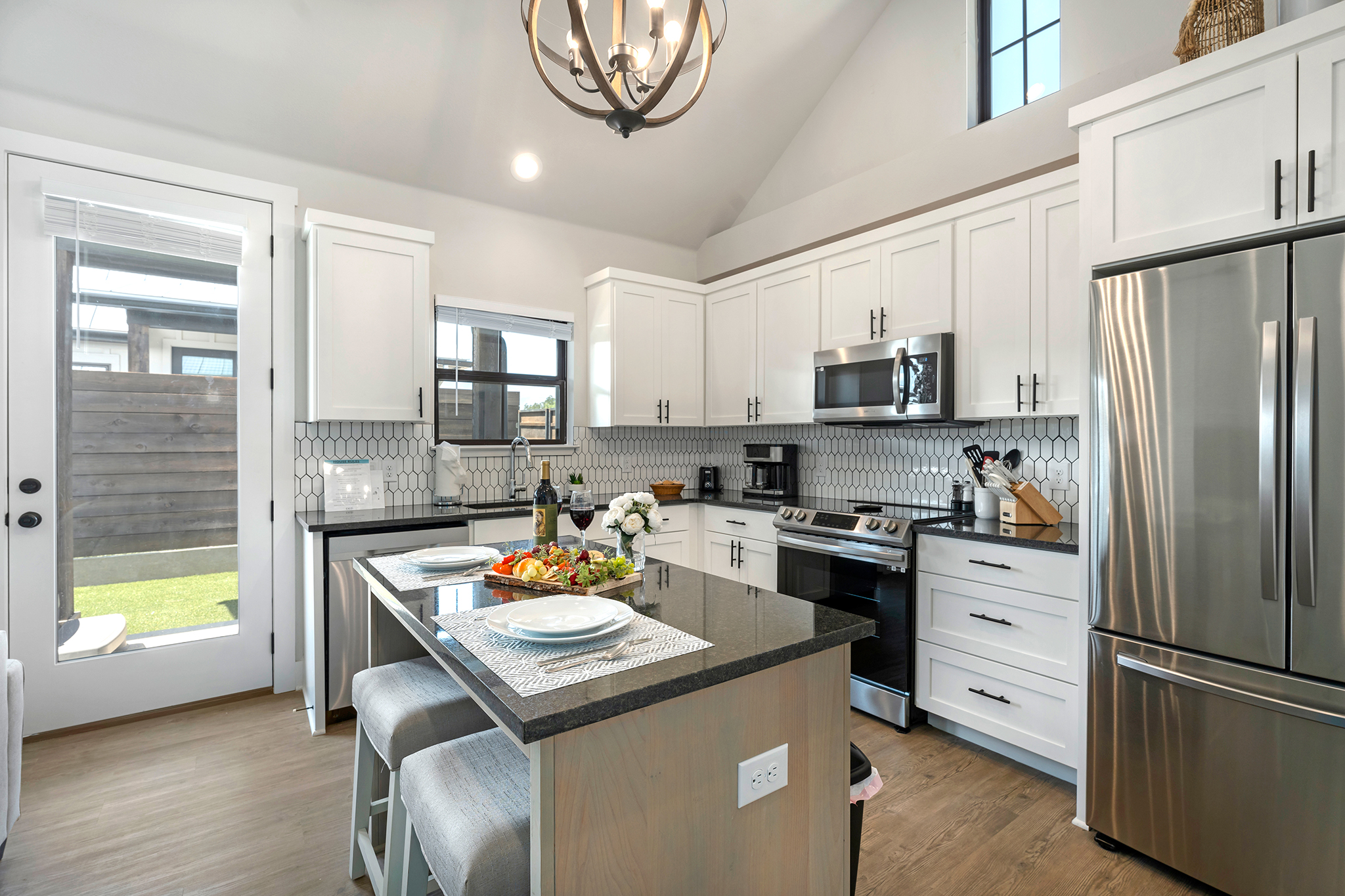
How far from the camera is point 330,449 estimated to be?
11.5 ft

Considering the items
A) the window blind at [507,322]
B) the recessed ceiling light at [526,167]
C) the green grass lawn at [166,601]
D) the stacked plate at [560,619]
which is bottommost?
the green grass lawn at [166,601]

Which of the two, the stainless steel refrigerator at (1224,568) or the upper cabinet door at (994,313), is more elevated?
the upper cabinet door at (994,313)

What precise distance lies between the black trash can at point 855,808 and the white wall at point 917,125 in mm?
2926

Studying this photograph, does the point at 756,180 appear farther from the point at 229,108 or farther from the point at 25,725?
the point at 25,725

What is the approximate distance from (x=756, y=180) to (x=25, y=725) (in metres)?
5.03

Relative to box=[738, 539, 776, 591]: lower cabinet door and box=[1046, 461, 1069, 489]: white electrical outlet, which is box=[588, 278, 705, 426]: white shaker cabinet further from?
box=[1046, 461, 1069, 489]: white electrical outlet

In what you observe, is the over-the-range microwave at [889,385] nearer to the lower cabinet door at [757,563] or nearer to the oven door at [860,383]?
the oven door at [860,383]

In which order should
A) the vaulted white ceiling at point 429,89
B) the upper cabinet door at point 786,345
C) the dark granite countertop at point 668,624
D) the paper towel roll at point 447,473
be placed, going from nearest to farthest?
the dark granite countertop at point 668,624
the vaulted white ceiling at point 429,89
the paper towel roll at point 447,473
the upper cabinet door at point 786,345

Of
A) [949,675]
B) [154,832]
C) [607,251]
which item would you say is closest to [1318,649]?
[949,675]

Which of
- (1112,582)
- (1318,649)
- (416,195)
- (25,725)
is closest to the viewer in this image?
(1318,649)

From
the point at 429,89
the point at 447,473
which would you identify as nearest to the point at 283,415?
the point at 447,473

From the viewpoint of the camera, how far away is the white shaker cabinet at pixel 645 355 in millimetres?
4281

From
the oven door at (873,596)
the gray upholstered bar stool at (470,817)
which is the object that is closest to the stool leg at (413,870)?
the gray upholstered bar stool at (470,817)

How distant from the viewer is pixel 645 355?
438cm
